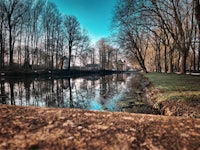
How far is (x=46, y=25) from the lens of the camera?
38.4 metres

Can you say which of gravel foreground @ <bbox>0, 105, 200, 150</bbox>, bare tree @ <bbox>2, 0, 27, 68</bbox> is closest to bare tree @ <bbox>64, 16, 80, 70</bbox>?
bare tree @ <bbox>2, 0, 27, 68</bbox>

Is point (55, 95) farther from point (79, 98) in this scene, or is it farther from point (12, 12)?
Answer: point (12, 12)

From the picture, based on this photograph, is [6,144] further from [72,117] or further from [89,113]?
[89,113]

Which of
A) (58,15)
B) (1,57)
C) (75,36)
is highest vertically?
(58,15)

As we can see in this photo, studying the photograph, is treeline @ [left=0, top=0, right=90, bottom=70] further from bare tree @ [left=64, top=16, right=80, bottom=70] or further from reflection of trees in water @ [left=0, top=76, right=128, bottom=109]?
reflection of trees in water @ [left=0, top=76, right=128, bottom=109]

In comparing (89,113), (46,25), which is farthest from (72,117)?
(46,25)

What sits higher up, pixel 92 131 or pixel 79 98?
pixel 92 131

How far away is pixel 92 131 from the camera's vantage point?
1418 mm

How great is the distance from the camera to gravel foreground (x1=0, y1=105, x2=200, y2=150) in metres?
1.24

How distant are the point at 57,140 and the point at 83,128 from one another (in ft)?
0.87

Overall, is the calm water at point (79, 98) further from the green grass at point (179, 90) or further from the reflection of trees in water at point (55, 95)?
the green grass at point (179, 90)

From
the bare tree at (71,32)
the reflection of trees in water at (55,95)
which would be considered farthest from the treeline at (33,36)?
the reflection of trees in water at (55,95)

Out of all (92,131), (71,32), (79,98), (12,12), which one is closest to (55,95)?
(79,98)

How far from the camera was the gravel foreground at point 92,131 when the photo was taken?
1.24m
